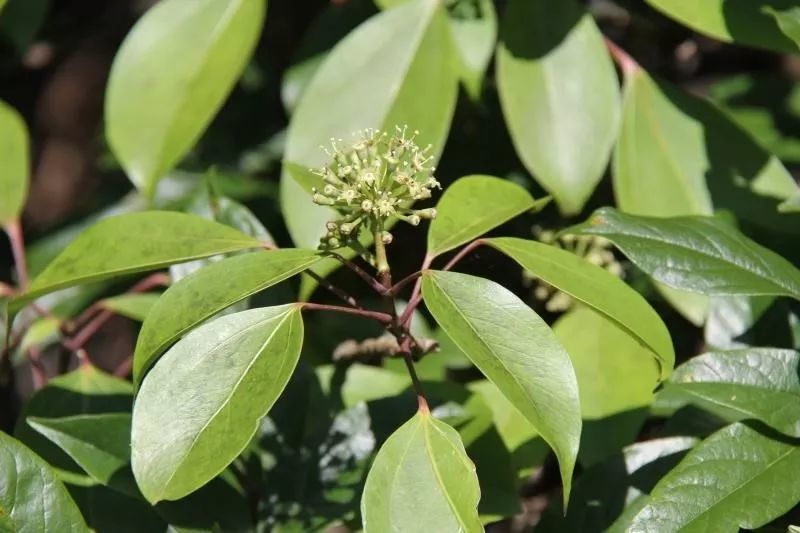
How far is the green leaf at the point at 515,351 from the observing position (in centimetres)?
76

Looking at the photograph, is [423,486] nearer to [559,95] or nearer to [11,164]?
[559,95]

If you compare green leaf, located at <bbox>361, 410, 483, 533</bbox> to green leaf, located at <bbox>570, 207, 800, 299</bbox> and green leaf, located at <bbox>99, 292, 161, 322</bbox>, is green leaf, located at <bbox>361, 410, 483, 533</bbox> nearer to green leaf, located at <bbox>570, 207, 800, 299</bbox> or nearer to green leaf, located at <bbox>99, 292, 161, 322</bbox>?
green leaf, located at <bbox>570, 207, 800, 299</bbox>

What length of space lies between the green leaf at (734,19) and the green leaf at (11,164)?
82cm

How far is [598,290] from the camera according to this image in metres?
0.86

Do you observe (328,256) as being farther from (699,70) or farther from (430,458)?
(699,70)

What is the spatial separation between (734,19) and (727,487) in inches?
21.5

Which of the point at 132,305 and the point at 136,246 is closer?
the point at 136,246

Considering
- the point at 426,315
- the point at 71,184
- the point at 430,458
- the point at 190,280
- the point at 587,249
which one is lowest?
the point at 71,184

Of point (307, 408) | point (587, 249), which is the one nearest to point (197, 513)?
point (307, 408)

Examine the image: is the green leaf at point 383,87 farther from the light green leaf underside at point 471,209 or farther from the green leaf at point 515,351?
the green leaf at point 515,351

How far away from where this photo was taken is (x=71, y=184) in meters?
3.03

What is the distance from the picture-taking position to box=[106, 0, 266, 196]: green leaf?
3.94ft

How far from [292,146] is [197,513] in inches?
17.1

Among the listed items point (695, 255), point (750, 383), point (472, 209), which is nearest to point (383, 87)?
point (472, 209)
